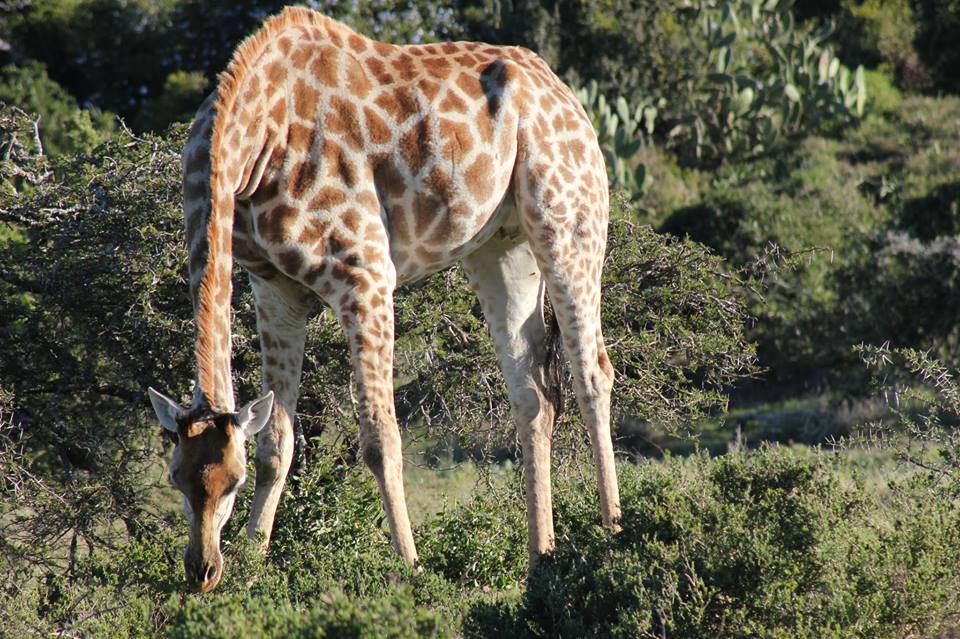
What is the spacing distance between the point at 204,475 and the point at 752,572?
2.17m

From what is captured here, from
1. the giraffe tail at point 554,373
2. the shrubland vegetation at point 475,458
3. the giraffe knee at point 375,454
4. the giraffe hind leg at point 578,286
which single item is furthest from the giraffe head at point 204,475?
the giraffe tail at point 554,373

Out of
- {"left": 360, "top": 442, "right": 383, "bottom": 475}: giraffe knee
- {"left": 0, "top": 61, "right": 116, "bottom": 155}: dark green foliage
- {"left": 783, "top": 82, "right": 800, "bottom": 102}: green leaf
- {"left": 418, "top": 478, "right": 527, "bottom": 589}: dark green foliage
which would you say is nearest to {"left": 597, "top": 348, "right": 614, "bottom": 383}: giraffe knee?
{"left": 418, "top": 478, "right": 527, "bottom": 589}: dark green foliage

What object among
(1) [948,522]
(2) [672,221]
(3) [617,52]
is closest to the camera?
(1) [948,522]

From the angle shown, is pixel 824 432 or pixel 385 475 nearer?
pixel 385 475

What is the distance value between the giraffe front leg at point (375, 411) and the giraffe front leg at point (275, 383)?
0.46m

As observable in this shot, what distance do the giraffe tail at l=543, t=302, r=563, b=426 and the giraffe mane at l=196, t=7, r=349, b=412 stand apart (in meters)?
2.09

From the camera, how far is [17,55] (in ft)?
88.1

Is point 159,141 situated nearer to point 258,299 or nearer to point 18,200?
point 18,200

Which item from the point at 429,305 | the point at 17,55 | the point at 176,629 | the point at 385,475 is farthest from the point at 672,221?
the point at 17,55

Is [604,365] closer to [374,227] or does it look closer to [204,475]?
[374,227]

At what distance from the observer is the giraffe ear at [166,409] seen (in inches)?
180

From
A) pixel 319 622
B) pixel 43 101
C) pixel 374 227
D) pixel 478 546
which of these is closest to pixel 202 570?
pixel 319 622

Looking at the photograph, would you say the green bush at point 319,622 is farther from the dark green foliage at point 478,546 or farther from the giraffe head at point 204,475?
the dark green foliage at point 478,546

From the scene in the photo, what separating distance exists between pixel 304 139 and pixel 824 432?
29.8 ft
